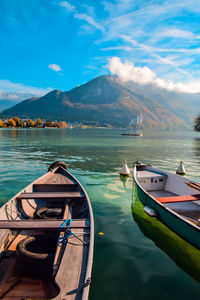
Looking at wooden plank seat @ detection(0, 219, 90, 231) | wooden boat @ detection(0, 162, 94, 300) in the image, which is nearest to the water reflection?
wooden boat @ detection(0, 162, 94, 300)

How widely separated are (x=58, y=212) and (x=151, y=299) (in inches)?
224

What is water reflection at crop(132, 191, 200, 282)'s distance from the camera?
7.37 m

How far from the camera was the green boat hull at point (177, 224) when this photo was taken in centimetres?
664

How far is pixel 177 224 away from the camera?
7582 mm

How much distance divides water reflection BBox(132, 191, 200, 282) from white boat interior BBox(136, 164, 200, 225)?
1502 millimetres

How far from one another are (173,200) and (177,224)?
2214 millimetres

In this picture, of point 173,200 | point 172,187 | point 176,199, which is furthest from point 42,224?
point 172,187

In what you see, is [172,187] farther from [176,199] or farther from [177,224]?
[177,224]

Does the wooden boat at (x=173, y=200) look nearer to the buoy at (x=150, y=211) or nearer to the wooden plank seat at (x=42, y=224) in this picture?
the buoy at (x=150, y=211)

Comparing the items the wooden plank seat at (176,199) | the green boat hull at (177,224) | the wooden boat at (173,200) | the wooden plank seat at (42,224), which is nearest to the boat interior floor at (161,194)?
the wooden boat at (173,200)

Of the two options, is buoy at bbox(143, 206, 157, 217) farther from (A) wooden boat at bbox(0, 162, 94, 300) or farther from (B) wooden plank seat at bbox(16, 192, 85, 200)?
(B) wooden plank seat at bbox(16, 192, 85, 200)

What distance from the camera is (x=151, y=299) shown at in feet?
19.0

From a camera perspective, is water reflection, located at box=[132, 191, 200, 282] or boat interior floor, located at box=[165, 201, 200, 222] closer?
water reflection, located at box=[132, 191, 200, 282]

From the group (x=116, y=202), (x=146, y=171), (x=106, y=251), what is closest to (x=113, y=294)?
(x=106, y=251)
